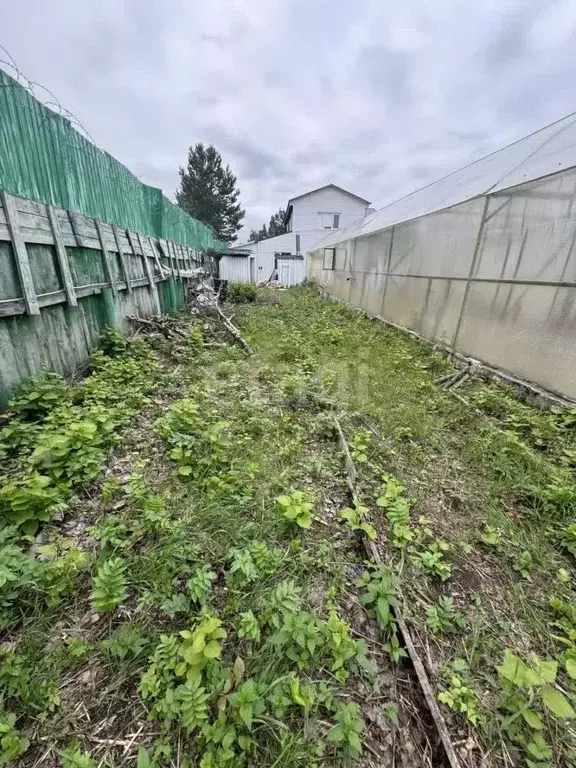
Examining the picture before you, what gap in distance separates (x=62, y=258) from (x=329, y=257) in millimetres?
11203

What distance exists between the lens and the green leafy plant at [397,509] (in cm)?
187

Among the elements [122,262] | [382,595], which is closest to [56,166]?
[122,262]

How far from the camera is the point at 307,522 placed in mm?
1790

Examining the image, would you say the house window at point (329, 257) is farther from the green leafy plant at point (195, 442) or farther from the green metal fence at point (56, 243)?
the green leafy plant at point (195, 442)

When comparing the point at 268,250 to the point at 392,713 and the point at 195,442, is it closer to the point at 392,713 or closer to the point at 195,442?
the point at 195,442

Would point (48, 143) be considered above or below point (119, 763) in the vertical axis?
above

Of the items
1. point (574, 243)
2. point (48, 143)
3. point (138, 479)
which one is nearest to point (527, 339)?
point (574, 243)

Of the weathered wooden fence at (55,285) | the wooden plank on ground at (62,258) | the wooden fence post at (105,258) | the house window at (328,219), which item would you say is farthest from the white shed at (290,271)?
the wooden plank on ground at (62,258)

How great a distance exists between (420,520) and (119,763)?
1784mm

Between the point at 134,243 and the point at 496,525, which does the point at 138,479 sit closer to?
the point at 496,525

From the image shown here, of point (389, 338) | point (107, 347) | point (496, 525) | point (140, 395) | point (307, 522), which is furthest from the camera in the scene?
point (389, 338)

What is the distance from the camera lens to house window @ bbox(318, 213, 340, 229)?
72.3 ft

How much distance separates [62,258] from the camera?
294cm

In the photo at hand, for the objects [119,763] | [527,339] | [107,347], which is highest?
[527,339]
